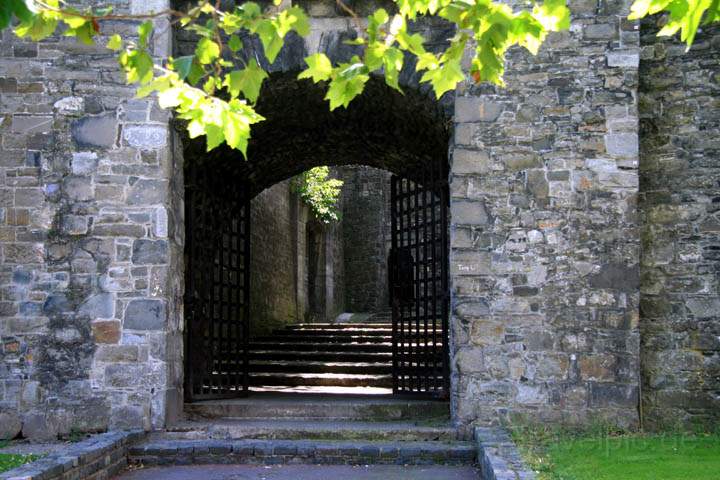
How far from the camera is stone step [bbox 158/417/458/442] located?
681 cm

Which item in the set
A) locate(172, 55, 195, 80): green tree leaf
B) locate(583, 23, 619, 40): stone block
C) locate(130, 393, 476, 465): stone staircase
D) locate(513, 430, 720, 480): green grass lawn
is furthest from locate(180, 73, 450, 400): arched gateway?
locate(172, 55, 195, 80): green tree leaf

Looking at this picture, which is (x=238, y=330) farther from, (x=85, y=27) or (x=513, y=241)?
(x=85, y=27)

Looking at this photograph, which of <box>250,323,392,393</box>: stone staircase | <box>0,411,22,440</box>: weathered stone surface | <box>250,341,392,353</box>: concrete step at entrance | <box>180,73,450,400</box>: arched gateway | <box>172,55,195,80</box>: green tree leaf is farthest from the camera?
<box>250,341,392,353</box>: concrete step at entrance

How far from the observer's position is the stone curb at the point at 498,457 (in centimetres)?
480

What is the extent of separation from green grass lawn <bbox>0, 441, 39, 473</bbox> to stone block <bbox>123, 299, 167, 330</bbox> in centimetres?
145

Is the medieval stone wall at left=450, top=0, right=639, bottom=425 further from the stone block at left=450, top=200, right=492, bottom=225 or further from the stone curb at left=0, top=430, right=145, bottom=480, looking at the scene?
the stone curb at left=0, top=430, right=145, bottom=480

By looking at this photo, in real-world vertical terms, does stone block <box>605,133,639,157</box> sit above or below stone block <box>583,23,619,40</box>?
below

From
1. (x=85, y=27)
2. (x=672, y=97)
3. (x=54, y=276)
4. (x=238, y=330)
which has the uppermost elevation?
(x=672, y=97)

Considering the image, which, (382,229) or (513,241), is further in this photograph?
(382,229)

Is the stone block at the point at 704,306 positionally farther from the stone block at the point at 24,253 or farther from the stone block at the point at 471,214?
the stone block at the point at 24,253

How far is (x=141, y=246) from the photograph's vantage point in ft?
22.7

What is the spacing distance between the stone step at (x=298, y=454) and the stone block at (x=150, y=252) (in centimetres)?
151

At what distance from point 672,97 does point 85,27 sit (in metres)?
5.55

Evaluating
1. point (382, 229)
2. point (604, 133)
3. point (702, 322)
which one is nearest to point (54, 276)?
point (604, 133)
